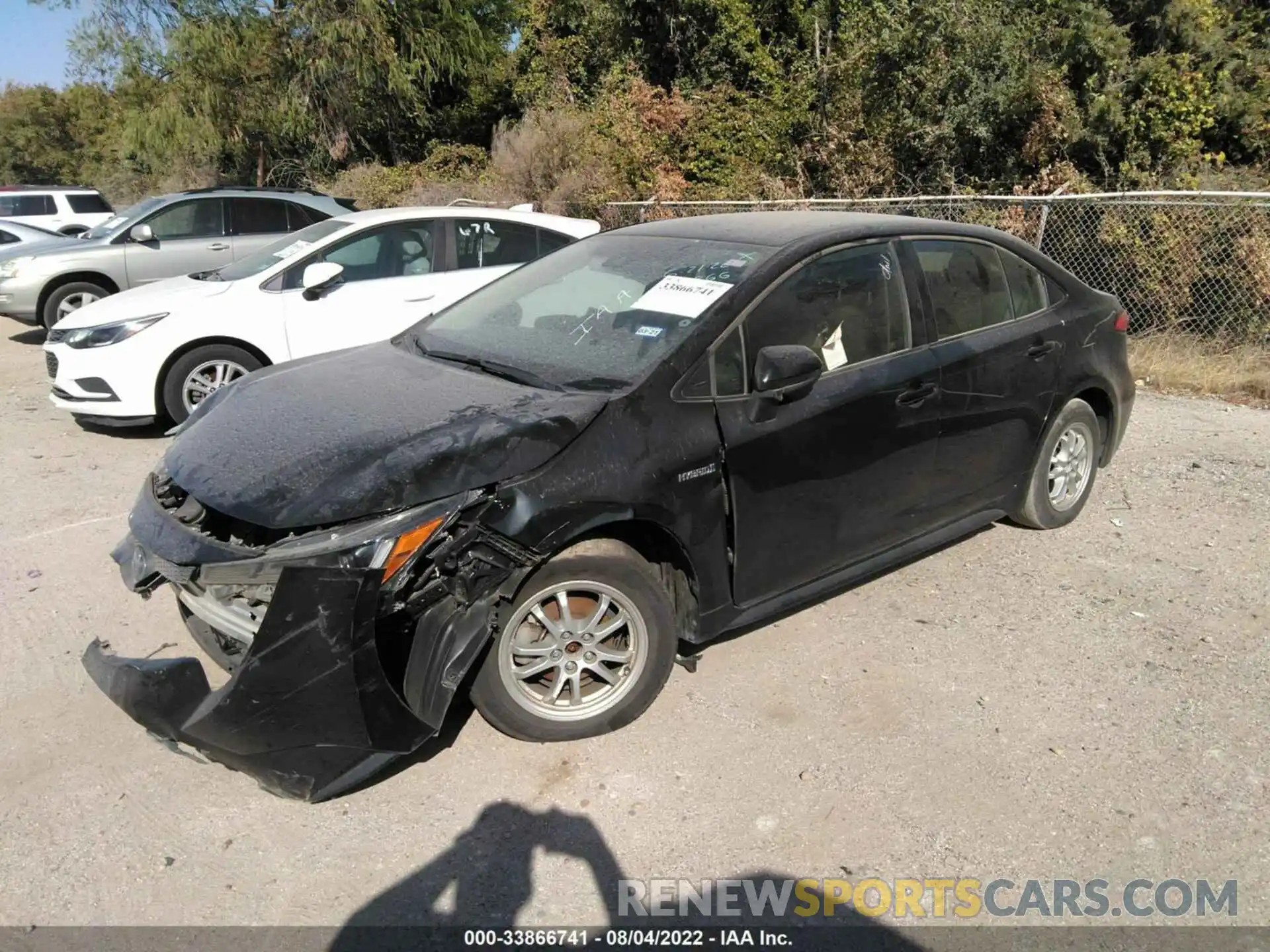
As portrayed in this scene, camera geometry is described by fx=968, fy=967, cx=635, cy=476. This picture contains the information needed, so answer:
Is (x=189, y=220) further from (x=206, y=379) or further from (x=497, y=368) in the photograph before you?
(x=497, y=368)

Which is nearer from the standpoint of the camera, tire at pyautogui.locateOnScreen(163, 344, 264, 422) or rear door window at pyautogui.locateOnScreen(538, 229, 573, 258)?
tire at pyautogui.locateOnScreen(163, 344, 264, 422)

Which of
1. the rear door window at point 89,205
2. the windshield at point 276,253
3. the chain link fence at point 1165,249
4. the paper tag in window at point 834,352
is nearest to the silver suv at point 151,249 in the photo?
the windshield at point 276,253

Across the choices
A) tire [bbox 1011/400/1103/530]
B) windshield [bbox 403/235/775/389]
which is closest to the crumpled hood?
windshield [bbox 403/235/775/389]

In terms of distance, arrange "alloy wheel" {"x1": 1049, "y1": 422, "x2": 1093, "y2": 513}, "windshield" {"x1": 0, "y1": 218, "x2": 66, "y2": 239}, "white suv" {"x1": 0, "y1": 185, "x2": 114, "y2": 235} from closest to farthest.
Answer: "alloy wheel" {"x1": 1049, "y1": 422, "x2": 1093, "y2": 513} < "windshield" {"x1": 0, "y1": 218, "x2": 66, "y2": 239} < "white suv" {"x1": 0, "y1": 185, "x2": 114, "y2": 235}

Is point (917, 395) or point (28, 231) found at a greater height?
point (28, 231)

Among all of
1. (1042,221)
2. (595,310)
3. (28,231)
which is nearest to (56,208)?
(28,231)

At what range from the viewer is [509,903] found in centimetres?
269

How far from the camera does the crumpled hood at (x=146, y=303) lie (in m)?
6.77

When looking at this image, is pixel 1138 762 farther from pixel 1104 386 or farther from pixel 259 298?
pixel 259 298

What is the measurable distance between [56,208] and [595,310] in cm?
1913

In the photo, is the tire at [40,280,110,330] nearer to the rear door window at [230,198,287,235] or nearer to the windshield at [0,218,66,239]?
the rear door window at [230,198,287,235]

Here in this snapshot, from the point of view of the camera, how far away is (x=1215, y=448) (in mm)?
6660

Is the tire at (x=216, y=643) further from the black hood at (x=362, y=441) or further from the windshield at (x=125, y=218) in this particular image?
the windshield at (x=125, y=218)

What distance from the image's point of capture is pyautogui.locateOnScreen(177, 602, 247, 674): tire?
122 inches
